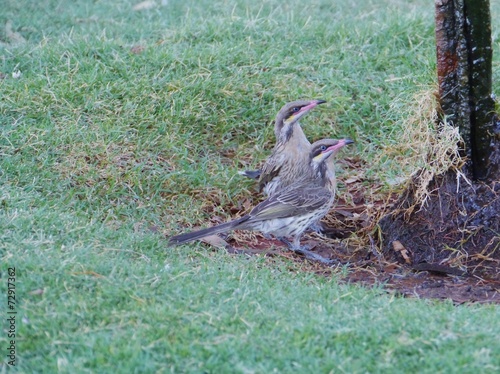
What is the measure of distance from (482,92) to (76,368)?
3.96m

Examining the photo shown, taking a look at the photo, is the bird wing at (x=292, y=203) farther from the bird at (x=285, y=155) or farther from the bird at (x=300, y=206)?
the bird at (x=285, y=155)

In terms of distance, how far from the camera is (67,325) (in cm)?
496

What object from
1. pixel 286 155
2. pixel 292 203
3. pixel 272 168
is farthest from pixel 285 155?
pixel 292 203

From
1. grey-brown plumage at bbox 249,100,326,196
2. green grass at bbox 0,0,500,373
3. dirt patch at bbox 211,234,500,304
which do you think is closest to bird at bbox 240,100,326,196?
grey-brown plumage at bbox 249,100,326,196

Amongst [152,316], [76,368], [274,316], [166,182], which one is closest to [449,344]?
[274,316]

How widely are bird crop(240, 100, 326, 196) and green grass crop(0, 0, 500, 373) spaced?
8.7 inches

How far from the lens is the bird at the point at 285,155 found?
8234 millimetres

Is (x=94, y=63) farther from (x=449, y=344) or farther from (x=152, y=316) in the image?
(x=449, y=344)

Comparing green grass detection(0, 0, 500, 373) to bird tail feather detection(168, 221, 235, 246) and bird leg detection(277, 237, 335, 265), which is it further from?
bird leg detection(277, 237, 335, 265)

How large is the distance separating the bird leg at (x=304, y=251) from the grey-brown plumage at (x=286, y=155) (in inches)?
27.5

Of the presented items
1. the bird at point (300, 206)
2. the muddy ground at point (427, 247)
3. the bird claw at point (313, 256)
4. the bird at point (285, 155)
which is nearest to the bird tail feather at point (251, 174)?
the bird at point (285, 155)

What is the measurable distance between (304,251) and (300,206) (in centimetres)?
44

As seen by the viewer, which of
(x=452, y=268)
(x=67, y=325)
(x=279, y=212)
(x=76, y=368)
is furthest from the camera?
(x=279, y=212)

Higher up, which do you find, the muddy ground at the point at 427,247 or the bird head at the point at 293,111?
the bird head at the point at 293,111
